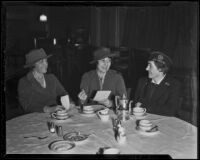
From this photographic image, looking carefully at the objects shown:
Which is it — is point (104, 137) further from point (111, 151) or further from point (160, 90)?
point (160, 90)

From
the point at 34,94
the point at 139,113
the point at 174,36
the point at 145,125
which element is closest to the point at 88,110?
the point at 139,113

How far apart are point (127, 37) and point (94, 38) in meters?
1.98

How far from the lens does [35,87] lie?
10.3 feet

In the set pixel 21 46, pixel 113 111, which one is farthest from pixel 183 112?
pixel 21 46

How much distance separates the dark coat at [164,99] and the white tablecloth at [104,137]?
13.2 inches

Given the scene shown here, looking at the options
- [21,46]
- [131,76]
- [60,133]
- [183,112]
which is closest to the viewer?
[60,133]

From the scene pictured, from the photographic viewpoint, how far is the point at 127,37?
680 cm

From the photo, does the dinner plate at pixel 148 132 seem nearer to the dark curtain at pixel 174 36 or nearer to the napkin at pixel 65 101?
the napkin at pixel 65 101

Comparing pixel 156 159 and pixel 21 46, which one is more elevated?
pixel 21 46

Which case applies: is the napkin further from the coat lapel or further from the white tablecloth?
the coat lapel

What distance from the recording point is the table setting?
1856mm

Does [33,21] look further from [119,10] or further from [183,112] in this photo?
[183,112]

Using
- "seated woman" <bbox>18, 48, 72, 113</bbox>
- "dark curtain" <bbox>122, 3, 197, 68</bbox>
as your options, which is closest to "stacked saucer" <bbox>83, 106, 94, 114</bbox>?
"seated woman" <bbox>18, 48, 72, 113</bbox>

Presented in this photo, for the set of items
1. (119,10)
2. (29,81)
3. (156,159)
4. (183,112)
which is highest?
(119,10)
